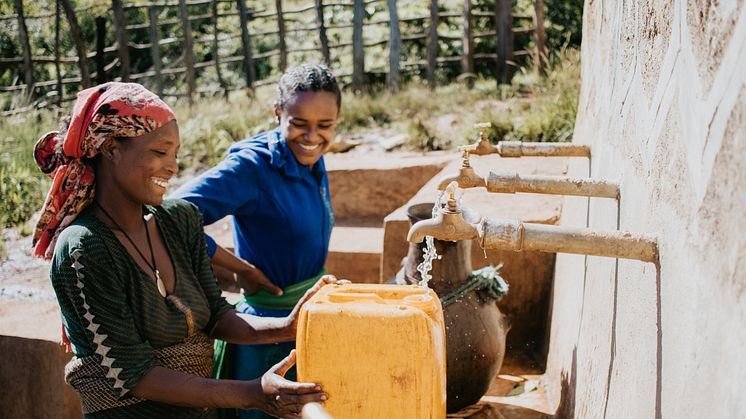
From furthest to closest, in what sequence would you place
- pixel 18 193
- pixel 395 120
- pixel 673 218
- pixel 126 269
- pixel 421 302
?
pixel 395 120
pixel 18 193
pixel 126 269
pixel 421 302
pixel 673 218

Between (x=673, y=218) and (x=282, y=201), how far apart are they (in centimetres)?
157

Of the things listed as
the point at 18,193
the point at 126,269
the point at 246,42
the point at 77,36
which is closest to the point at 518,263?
the point at 126,269

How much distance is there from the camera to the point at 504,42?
10359mm

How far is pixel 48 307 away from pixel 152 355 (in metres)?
1.90

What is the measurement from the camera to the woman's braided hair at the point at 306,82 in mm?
2619

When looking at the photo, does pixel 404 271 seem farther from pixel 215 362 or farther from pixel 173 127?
pixel 173 127

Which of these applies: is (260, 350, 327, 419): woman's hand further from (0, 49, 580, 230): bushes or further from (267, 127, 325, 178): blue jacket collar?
(0, 49, 580, 230): bushes

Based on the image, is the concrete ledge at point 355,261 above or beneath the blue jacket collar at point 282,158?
beneath

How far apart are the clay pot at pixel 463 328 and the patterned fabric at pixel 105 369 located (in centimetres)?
109

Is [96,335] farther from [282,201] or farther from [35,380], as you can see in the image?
[35,380]

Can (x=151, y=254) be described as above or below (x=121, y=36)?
below

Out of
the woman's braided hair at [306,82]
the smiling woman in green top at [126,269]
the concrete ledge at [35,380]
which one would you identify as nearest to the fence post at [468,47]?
the woman's braided hair at [306,82]

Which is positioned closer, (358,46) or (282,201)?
(282,201)

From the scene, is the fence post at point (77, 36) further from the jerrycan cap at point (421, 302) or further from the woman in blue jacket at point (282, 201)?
the jerrycan cap at point (421, 302)
